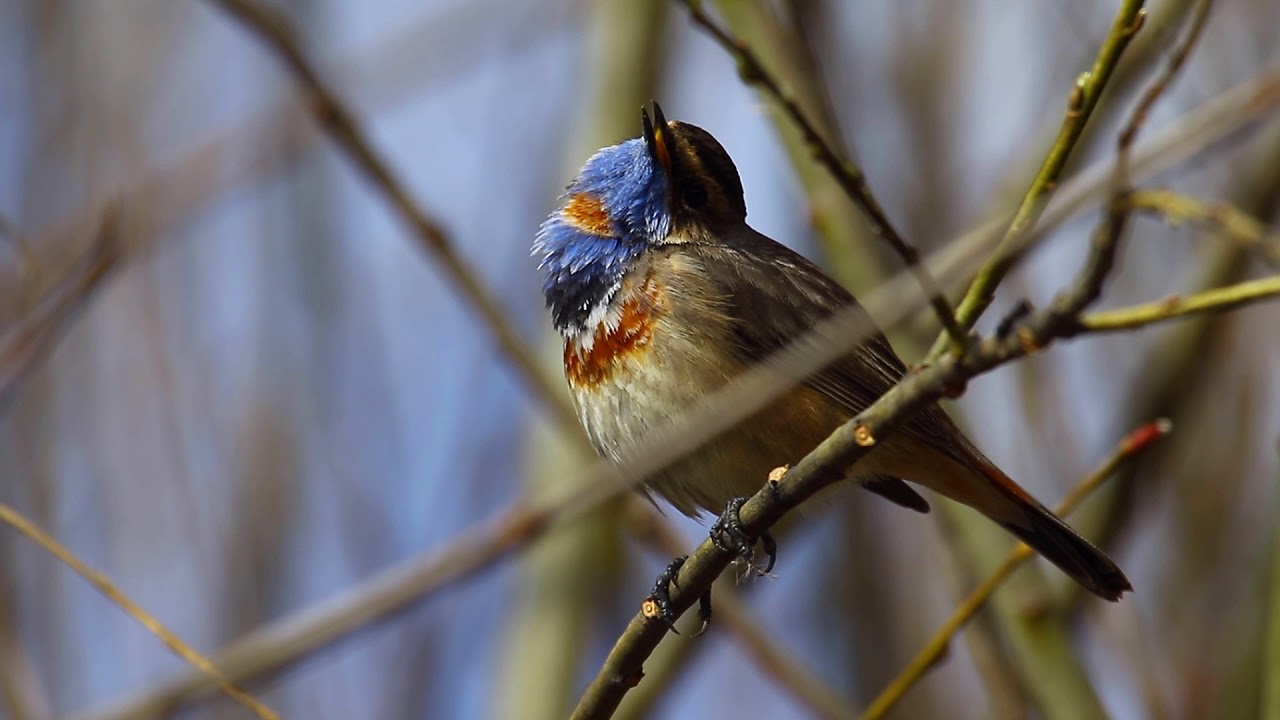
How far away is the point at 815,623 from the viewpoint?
262 inches

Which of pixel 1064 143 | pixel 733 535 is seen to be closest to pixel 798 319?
pixel 733 535

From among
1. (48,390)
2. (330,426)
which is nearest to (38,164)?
(48,390)

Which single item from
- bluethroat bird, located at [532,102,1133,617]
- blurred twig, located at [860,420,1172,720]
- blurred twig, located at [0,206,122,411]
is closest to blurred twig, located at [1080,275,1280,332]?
blurred twig, located at [860,420,1172,720]

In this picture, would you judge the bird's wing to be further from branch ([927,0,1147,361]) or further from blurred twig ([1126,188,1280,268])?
branch ([927,0,1147,361])

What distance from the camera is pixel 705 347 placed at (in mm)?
4176

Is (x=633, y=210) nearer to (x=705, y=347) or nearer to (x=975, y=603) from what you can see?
(x=705, y=347)

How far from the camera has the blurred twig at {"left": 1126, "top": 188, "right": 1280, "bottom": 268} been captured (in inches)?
134

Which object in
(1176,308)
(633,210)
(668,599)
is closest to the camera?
(1176,308)

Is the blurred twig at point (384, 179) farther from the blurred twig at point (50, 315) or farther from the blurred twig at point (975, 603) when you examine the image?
the blurred twig at point (975, 603)

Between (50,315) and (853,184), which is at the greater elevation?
(50,315)

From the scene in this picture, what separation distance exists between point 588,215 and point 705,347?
75 cm

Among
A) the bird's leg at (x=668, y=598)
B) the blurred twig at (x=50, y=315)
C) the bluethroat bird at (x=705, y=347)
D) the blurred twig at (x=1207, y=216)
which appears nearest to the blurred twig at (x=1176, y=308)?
the blurred twig at (x=1207, y=216)

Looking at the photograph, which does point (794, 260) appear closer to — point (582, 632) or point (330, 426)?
point (582, 632)

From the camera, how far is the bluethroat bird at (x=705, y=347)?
413 cm
